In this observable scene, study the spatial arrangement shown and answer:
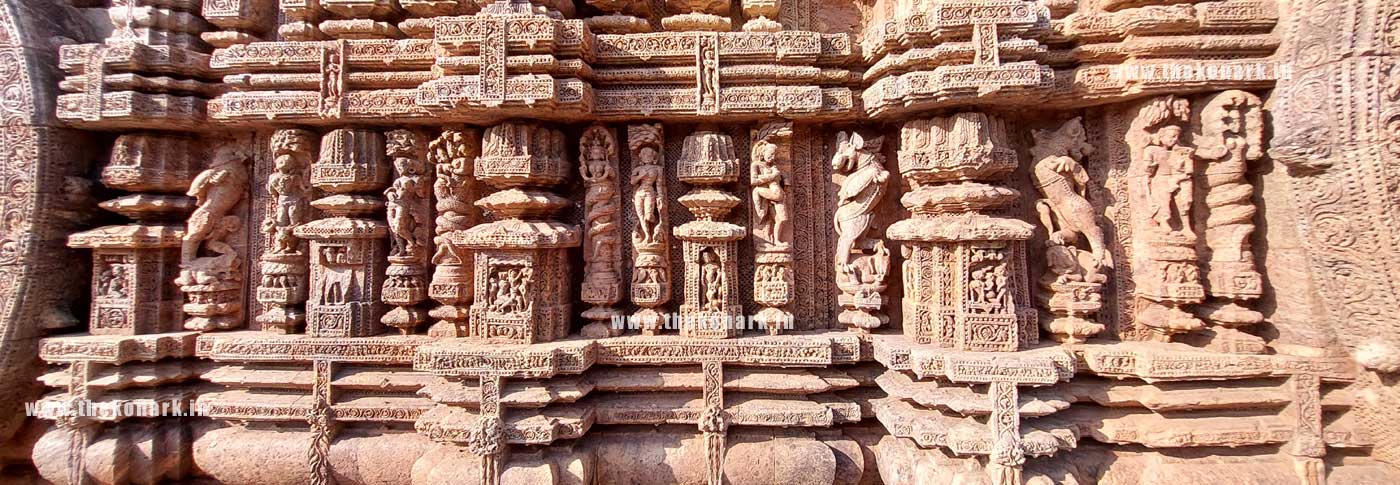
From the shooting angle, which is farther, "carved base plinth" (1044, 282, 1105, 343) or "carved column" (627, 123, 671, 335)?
"carved column" (627, 123, 671, 335)

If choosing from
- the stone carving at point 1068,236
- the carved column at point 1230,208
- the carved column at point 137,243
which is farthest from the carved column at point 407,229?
the carved column at point 1230,208

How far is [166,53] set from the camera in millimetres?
4297

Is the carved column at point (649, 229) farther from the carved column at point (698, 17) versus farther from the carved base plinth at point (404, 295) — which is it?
the carved base plinth at point (404, 295)

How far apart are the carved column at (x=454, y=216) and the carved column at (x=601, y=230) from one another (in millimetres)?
974

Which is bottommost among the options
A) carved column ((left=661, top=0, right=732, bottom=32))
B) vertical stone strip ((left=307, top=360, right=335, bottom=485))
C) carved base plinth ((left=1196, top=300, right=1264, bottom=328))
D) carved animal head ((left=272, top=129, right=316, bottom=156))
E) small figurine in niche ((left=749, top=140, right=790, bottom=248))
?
vertical stone strip ((left=307, top=360, right=335, bottom=485))

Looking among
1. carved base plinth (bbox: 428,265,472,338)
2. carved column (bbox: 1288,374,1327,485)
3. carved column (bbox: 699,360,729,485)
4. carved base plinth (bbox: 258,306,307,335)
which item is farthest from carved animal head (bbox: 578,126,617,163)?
Result: carved column (bbox: 1288,374,1327,485)

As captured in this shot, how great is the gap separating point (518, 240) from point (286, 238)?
234 cm

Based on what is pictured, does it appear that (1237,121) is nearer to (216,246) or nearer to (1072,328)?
(1072,328)

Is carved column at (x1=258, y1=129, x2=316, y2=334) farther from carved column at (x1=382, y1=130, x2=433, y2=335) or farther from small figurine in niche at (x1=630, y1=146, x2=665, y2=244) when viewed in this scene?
small figurine in niche at (x1=630, y1=146, x2=665, y2=244)

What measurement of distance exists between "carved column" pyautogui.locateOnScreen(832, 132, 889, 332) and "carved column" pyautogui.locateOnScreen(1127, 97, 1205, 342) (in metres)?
1.92

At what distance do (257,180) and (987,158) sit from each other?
20.8 feet

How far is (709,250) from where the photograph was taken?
13.6 ft

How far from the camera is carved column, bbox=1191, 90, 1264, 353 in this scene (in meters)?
3.68

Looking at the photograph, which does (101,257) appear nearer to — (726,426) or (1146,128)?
(726,426)
